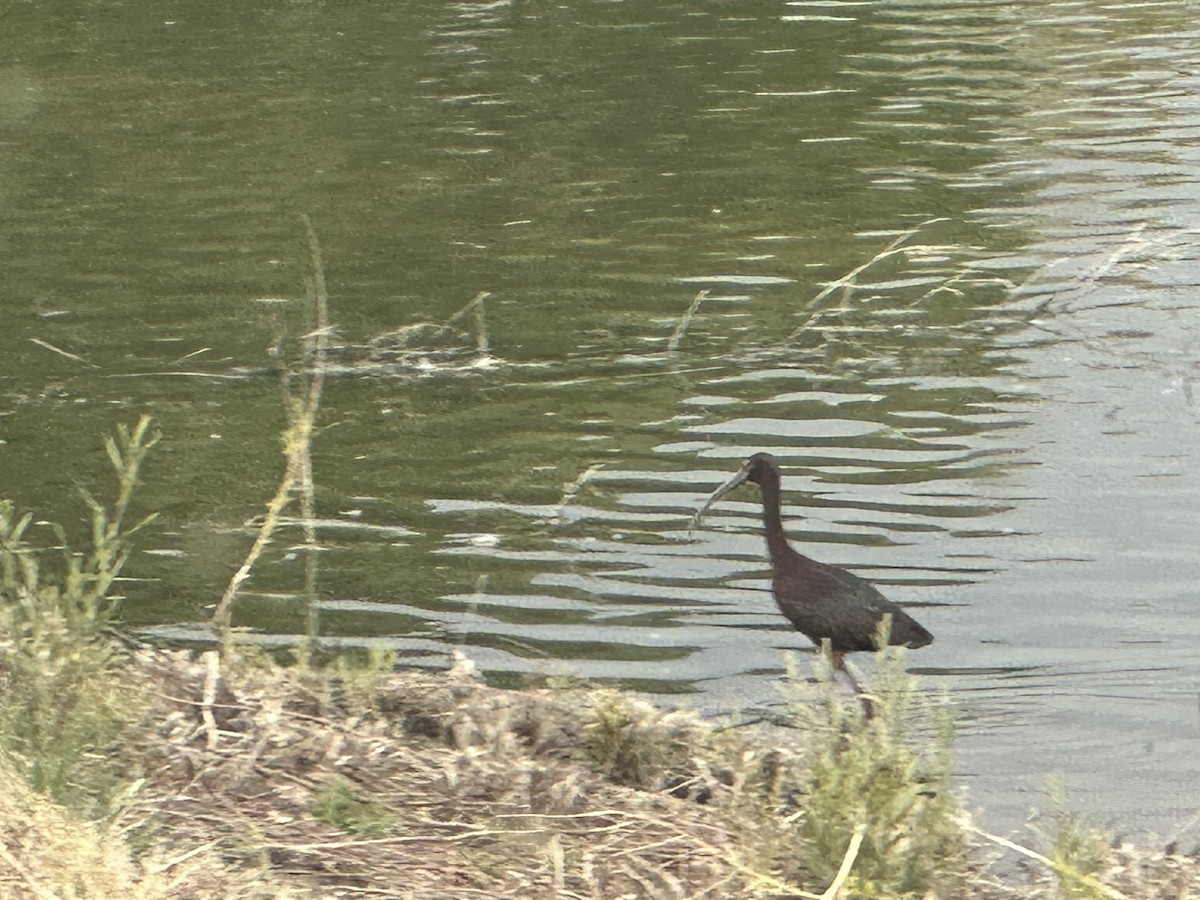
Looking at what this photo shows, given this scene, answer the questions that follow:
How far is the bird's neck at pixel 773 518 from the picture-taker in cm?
775

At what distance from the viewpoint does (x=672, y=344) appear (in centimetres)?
1105

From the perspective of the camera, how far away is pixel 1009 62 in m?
17.3

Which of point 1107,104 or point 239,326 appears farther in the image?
point 1107,104

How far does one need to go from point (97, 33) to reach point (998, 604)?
14.9 m

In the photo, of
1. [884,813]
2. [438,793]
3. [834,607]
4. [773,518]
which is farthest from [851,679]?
[884,813]

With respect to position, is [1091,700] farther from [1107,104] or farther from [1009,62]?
[1009,62]

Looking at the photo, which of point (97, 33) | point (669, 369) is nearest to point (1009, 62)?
point (669, 369)

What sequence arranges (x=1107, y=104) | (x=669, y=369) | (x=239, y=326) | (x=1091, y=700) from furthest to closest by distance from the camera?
(x=1107, y=104) → (x=239, y=326) → (x=669, y=369) → (x=1091, y=700)

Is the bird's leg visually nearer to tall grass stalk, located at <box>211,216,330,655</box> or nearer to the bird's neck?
the bird's neck

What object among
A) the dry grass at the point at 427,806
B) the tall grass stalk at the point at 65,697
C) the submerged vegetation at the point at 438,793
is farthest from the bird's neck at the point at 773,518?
the tall grass stalk at the point at 65,697

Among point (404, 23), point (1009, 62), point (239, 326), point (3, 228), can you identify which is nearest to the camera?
point (239, 326)

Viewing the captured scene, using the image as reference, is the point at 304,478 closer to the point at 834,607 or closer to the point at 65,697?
the point at 65,697

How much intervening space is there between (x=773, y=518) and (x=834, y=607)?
0.64m

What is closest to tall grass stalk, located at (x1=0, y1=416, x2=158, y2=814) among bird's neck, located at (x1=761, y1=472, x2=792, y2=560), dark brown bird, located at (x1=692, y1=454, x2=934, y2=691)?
dark brown bird, located at (x1=692, y1=454, x2=934, y2=691)
